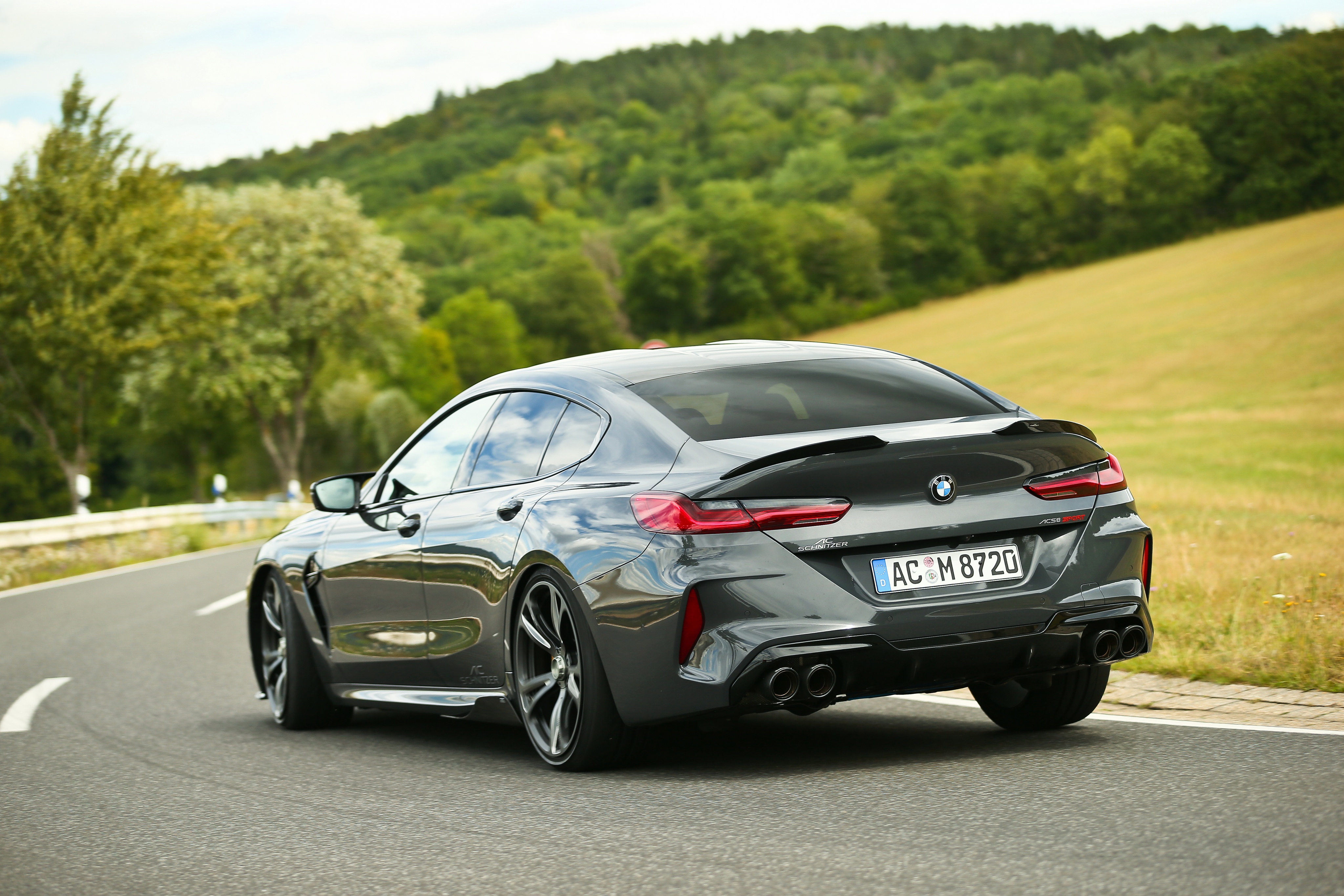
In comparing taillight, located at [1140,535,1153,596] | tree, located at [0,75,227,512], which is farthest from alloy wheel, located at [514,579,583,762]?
tree, located at [0,75,227,512]

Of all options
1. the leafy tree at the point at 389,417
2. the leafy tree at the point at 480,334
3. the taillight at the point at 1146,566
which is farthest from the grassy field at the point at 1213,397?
the leafy tree at the point at 389,417

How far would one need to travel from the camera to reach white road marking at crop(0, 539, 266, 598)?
18031 mm

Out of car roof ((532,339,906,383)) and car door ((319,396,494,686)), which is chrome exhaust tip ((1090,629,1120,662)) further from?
car door ((319,396,494,686))

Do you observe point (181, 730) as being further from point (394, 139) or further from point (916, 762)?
point (394, 139)

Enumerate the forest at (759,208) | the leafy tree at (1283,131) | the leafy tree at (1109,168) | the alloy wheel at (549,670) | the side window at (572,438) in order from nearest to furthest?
1. the alloy wheel at (549,670)
2. the side window at (572,438)
3. the leafy tree at (1283,131)
4. the forest at (759,208)
5. the leafy tree at (1109,168)

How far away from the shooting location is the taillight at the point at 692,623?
A: 496 cm

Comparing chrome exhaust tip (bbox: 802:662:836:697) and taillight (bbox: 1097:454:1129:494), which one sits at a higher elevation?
taillight (bbox: 1097:454:1129:494)

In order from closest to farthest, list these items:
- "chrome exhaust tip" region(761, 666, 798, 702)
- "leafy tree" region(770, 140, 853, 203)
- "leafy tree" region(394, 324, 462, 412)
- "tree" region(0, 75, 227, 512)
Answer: "chrome exhaust tip" region(761, 666, 798, 702) → "tree" region(0, 75, 227, 512) → "leafy tree" region(394, 324, 462, 412) → "leafy tree" region(770, 140, 853, 203)

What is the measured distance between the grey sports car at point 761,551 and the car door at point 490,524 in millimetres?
13

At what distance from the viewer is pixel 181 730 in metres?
7.59

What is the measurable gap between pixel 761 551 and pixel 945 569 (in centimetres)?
62

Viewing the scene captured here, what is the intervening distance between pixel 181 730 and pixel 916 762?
3.91 meters

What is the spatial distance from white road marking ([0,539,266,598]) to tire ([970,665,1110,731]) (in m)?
10.5

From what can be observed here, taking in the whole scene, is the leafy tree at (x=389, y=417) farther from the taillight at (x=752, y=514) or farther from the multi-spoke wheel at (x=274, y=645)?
the taillight at (x=752, y=514)
